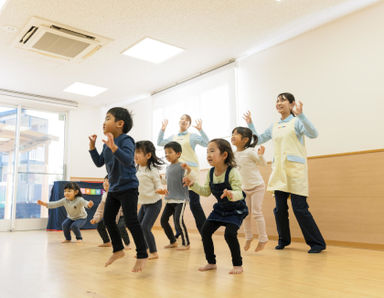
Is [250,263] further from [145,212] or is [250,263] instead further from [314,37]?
[314,37]

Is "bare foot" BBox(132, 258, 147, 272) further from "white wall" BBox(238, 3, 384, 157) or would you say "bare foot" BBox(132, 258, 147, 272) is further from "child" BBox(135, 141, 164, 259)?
"white wall" BBox(238, 3, 384, 157)

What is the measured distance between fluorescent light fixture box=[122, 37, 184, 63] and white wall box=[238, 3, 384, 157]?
125 centimetres

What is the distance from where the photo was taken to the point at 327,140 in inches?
150

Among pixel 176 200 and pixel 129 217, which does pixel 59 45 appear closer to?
pixel 176 200

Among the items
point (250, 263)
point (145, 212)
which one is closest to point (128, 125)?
point (145, 212)

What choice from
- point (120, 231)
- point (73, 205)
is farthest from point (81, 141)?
point (120, 231)

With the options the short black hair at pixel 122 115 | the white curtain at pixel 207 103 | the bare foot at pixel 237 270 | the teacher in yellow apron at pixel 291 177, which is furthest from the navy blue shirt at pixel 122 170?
the white curtain at pixel 207 103

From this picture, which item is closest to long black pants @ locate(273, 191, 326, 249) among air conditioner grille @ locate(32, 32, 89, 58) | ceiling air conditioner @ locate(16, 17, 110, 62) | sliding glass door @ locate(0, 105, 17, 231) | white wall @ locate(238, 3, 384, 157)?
white wall @ locate(238, 3, 384, 157)

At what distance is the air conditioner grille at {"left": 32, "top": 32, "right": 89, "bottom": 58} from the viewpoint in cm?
419

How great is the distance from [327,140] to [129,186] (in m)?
2.51

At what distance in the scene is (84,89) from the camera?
6258mm

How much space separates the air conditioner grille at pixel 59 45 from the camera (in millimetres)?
4191

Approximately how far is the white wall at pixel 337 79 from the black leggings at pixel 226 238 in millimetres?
2033

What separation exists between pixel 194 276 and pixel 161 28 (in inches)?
117
